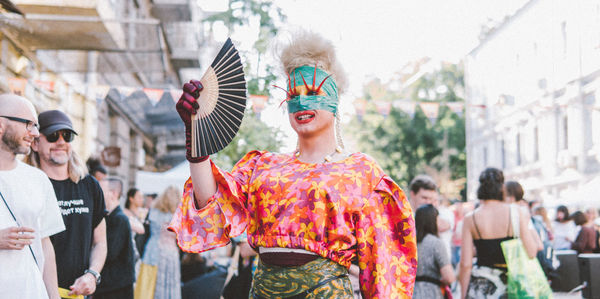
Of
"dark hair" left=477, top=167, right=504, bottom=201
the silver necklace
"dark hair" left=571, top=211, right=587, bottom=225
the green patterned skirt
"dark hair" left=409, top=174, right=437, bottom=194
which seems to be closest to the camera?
the green patterned skirt

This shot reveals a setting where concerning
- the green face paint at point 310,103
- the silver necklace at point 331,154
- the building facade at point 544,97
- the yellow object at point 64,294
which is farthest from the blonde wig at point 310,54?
the building facade at point 544,97

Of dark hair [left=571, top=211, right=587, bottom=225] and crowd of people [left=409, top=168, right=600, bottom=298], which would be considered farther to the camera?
dark hair [left=571, top=211, right=587, bottom=225]

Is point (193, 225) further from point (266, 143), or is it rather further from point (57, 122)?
point (266, 143)

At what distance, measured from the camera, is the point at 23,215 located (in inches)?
123

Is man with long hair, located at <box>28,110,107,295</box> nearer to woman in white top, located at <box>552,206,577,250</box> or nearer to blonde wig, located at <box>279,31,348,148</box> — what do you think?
blonde wig, located at <box>279,31,348,148</box>

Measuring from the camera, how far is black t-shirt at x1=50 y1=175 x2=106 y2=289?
3801 mm

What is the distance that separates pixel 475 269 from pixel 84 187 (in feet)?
10.7

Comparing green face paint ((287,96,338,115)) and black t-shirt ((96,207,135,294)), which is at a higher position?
green face paint ((287,96,338,115))

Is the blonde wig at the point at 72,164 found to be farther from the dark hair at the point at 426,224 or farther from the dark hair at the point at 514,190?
the dark hair at the point at 514,190

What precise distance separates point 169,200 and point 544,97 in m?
23.3

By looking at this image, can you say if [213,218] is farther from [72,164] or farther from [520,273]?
[520,273]

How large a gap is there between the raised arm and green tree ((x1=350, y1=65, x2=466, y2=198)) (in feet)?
114

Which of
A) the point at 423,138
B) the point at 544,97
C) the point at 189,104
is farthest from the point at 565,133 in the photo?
the point at 189,104

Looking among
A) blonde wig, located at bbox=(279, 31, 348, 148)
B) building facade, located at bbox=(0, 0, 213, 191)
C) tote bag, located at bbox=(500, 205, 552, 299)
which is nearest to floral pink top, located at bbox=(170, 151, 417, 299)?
blonde wig, located at bbox=(279, 31, 348, 148)
